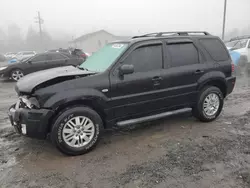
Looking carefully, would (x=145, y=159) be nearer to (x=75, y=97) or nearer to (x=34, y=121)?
(x=75, y=97)

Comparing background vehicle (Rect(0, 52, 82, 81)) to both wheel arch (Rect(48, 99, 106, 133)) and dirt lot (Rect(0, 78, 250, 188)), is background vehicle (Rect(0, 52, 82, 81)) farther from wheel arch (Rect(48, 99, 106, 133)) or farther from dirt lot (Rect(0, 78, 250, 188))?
wheel arch (Rect(48, 99, 106, 133))

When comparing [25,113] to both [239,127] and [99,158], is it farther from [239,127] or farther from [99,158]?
[239,127]

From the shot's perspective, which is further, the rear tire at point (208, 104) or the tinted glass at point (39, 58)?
the tinted glass at point (39, 58)

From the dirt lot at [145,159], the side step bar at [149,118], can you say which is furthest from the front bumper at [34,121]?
the side step bar at [149,118]

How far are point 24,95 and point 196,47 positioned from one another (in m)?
3.36

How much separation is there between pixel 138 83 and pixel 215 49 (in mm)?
2060

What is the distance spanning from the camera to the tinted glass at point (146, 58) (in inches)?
158

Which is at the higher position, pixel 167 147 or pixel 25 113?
pixel 25 113

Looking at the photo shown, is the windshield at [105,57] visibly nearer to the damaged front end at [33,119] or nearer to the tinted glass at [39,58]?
the damaged front end at [33,119]

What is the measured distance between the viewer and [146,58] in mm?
4133

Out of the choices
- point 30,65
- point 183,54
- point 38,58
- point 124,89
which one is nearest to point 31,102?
point 124,89

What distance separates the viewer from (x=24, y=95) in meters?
3.66

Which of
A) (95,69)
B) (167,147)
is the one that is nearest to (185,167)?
(167,147)

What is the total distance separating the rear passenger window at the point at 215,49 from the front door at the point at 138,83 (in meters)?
1.16
